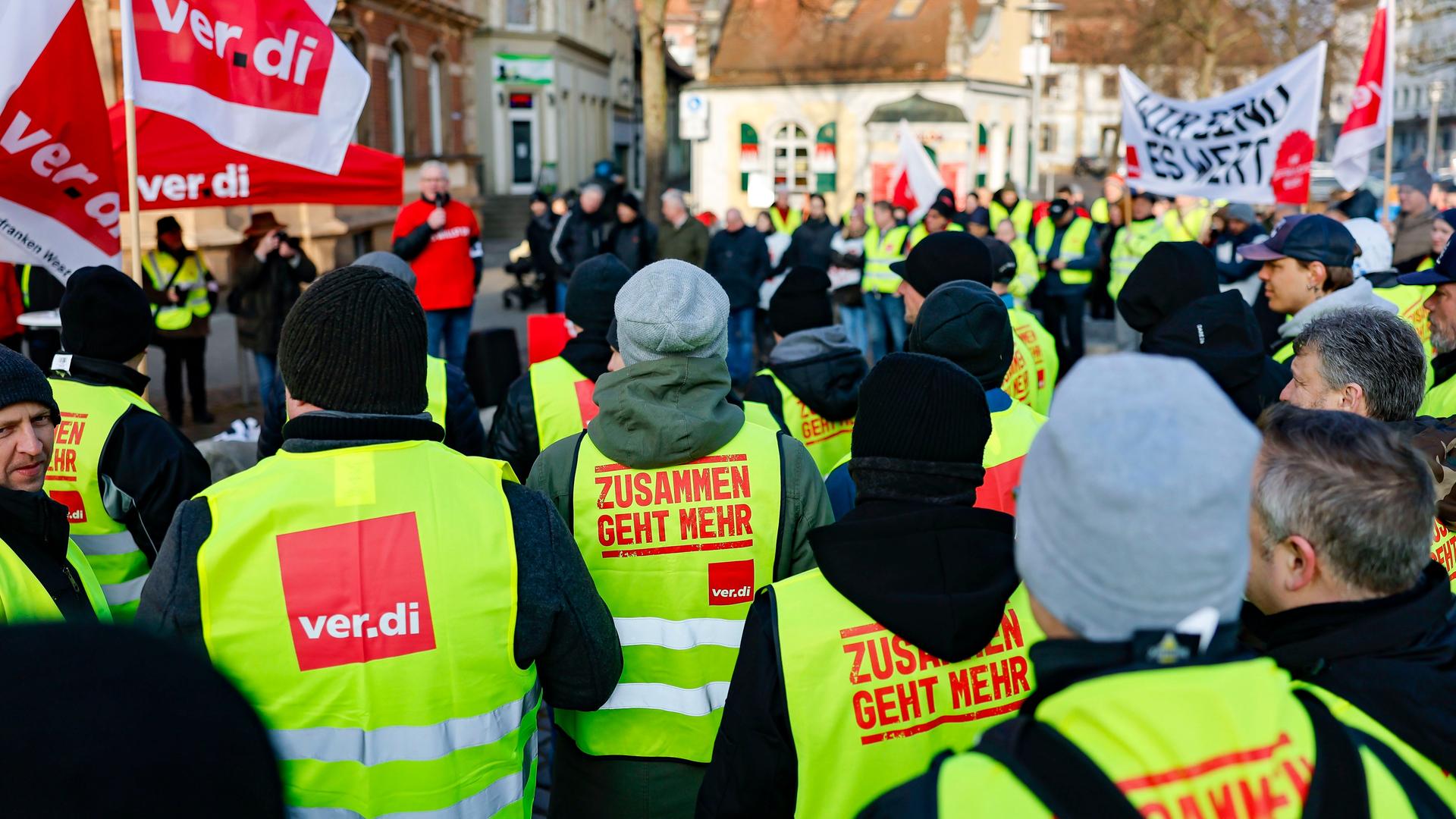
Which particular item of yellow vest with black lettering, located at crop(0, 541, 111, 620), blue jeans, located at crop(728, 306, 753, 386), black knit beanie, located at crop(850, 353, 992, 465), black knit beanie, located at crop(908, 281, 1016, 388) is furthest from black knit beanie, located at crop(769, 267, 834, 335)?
blue jeans, located at crop(728, 306, 753, 386)

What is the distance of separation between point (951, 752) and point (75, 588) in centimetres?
201

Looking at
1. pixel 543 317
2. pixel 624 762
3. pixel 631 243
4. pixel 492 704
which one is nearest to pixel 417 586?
pixel 492 704

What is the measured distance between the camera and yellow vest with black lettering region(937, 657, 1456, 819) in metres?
1.30

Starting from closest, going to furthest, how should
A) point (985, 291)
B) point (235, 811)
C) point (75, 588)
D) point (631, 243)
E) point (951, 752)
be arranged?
point (235, 811)
point (951, 752)
point (75, 588)
point (985, 291)
point (631, 243)

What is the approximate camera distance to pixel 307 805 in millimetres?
2146

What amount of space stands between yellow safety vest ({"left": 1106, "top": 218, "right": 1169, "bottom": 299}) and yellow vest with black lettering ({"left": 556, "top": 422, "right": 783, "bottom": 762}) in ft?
33.0

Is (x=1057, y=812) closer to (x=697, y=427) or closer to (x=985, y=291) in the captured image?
(x=697, y=427)

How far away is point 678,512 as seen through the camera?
2775 mm

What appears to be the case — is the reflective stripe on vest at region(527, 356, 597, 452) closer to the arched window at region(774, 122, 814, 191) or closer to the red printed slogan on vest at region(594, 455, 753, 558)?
the red printed slogan on vest at region(594, 455, 753, 558)

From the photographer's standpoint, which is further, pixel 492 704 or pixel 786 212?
pixel 786 212

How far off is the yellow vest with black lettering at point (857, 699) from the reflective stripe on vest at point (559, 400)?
74.3 inches

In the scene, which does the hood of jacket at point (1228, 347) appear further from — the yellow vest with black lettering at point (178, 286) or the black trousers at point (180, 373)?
the black trousers at point (180, 373)

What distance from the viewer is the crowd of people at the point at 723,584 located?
129 cm

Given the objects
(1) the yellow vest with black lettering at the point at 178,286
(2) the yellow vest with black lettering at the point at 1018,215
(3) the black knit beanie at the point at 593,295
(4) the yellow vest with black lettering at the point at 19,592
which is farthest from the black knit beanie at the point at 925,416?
(2) the yellow vest with black lettering at the point at 1018,215
